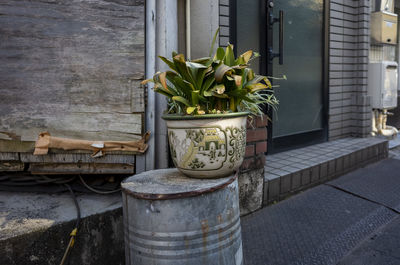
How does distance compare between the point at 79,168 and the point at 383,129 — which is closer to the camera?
the point at 79,168

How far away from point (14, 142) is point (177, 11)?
155cm

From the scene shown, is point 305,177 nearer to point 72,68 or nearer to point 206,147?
point 206,147

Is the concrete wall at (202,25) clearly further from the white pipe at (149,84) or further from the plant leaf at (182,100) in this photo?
the plant leaf at (182,100)

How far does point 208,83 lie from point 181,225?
0.77 meters

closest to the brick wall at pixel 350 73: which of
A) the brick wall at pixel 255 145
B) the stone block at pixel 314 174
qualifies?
the stone block at pixel 314 174

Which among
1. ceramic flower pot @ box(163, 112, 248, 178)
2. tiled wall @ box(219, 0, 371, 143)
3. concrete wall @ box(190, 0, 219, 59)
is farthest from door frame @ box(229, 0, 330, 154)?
ceramic flower pot @ box(163, 112, 248, 178)

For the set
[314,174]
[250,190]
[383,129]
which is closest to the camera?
[250,190]

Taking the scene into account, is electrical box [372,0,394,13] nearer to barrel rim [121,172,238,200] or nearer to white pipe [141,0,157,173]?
white pipe [141,0,157,173]

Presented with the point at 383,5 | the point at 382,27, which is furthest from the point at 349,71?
the point at 383,5

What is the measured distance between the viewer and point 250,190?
2.83 meters

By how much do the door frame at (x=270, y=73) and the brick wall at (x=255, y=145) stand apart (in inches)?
43.1

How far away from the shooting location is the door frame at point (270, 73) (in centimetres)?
358

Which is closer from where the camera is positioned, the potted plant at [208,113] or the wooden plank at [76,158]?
the potted plant at [208,113]

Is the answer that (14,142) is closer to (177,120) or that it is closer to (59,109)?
(59,109)
